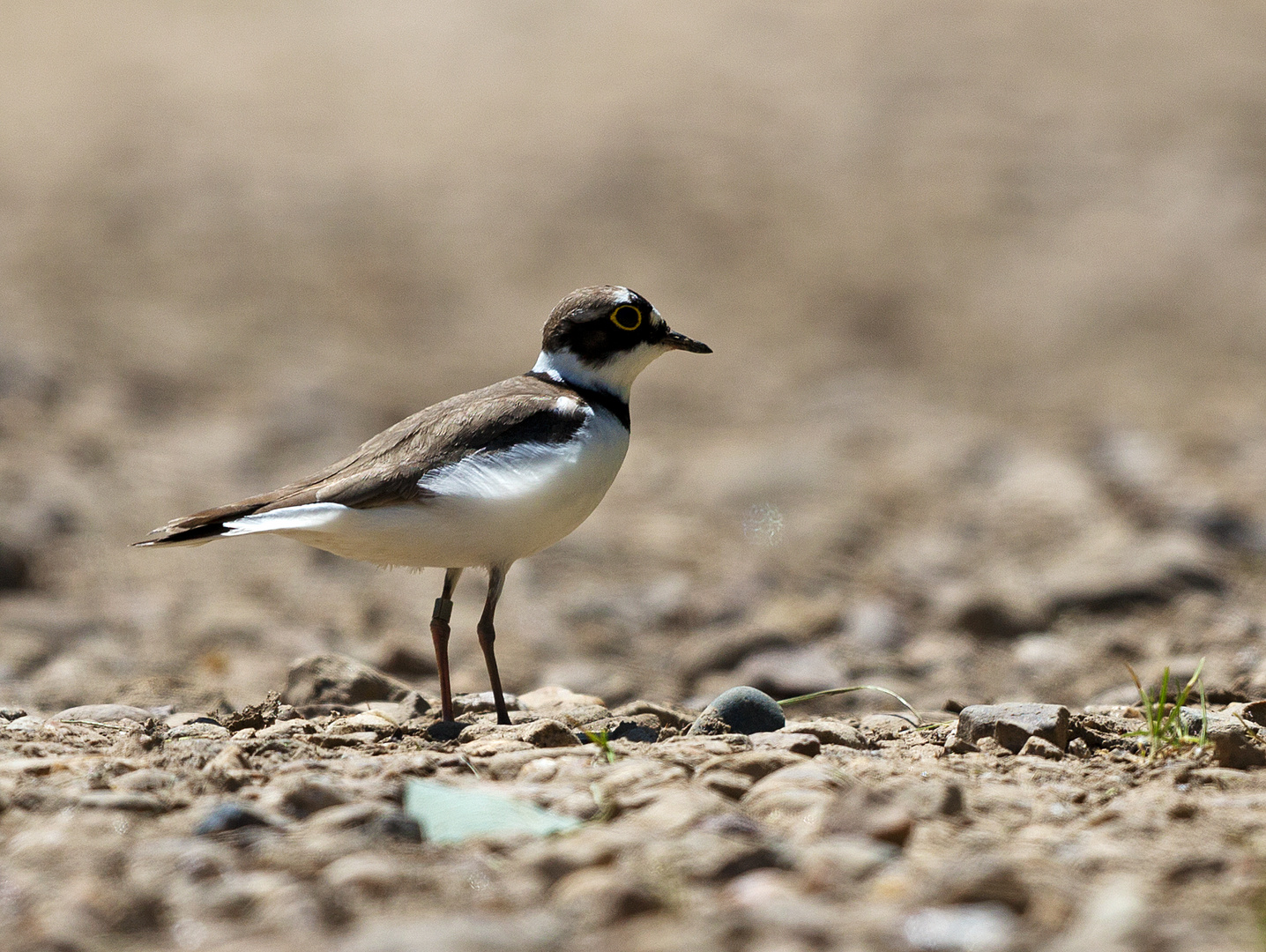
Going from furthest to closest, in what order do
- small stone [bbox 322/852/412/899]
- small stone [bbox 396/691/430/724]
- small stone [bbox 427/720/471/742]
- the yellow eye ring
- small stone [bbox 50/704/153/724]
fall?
the yellow eye ring
small stone [bbox 396/691/430/724]
small stone [bbox 50/704/153/724]
small stone [bbox 427/720/471/742]
small stone [bbox 322/852/412/899]

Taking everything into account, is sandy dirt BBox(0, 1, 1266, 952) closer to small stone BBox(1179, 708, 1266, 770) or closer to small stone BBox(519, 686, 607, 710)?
small stone BBox(1179, 708, 1266, 770)

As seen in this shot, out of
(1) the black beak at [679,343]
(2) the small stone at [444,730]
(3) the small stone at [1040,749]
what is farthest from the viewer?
(1) the black beak at [679,343]

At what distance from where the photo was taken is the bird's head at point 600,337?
18.7 ft

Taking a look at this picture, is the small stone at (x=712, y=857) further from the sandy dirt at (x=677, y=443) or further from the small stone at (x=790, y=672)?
the small stone at (x=790, y=672)

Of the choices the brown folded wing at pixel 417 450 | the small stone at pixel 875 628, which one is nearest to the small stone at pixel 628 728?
the brown folded wing at pixel 417 450

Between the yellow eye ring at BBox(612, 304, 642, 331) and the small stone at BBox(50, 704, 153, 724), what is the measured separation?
2.41 m

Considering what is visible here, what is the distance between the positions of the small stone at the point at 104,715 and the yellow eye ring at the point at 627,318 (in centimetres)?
241

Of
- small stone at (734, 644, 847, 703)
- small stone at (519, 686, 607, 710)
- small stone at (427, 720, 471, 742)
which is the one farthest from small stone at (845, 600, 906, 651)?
small stone at (427, 720, 471, 742)

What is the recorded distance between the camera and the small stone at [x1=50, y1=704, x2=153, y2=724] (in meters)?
4.96

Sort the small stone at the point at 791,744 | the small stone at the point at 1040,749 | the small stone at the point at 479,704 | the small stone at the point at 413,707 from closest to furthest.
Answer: the small stone at the point at 791,744 → the small stone at the point at 1040,749 → the small stone at the point at 413,707 → the small stone at the point at 479,704

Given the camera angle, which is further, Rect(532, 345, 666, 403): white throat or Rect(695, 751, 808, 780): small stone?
Rect(532, 345, 666, 403): white throat

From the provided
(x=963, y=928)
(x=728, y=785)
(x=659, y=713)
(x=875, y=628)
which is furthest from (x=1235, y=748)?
(x=875, y=628)

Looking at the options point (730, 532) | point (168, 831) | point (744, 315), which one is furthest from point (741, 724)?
point (744, 315)

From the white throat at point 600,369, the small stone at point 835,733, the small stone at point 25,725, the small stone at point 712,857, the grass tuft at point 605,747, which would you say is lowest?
the small stone at point 712,857
